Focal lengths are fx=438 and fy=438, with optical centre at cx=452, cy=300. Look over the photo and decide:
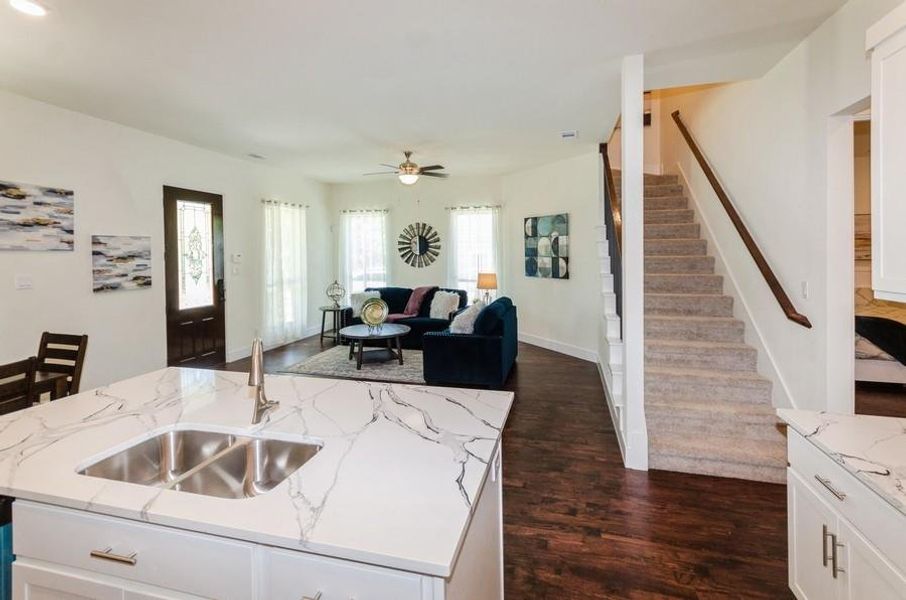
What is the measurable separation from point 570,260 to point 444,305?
2.00 meters

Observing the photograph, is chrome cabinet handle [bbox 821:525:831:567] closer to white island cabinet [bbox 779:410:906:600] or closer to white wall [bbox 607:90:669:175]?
white island cabinet [bbox 779:410:906:600]

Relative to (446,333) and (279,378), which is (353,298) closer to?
(446,333)

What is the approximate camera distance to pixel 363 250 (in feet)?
26.5

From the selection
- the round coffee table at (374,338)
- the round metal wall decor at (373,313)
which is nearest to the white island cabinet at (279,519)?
the round coffee table at (374,338)

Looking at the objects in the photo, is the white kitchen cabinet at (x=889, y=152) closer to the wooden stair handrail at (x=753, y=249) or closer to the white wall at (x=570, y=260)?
the wooden stair handrail at (x=753, y=249)

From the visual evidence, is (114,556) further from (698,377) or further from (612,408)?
(612,408)

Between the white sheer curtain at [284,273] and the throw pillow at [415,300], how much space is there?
1.80m

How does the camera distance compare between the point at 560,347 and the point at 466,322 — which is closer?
the point at 466,322

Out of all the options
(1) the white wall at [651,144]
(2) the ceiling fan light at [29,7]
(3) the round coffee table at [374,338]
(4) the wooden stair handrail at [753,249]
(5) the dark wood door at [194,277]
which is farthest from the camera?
(1) the white wall at [651,144]

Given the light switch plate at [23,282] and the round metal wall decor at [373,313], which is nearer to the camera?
the light switch plate at [23,282]

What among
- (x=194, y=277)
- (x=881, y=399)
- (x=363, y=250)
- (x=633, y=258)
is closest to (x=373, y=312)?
(x=194, y=277)

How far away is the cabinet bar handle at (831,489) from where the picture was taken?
4.35 ft

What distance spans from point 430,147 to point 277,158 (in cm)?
219

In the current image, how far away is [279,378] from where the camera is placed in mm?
2090
